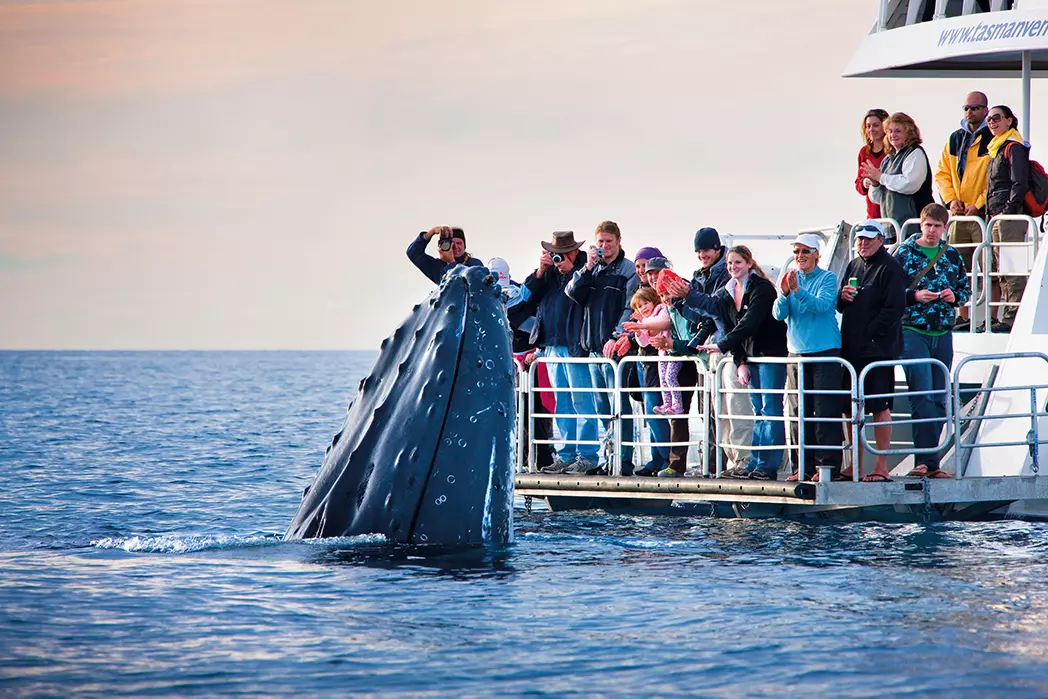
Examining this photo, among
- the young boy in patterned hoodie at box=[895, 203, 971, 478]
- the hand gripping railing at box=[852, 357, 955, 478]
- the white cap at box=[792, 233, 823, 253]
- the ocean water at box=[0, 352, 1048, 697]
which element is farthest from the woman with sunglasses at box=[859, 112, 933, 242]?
the ocean water at box=[0, 352, 1048, 697]

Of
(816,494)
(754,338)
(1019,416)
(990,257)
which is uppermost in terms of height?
(990,257)

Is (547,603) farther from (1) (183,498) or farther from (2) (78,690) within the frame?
(1) (183,498)

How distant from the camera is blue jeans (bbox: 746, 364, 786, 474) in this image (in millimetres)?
12086

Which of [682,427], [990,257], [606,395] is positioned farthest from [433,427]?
[990,257]

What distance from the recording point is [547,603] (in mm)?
8742

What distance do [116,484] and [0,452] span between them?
9317mm

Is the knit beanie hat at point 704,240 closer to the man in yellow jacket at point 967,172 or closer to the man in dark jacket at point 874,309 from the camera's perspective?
the man in dark jacket at point 874,309

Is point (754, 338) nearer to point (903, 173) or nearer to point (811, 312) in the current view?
point (811, 312)

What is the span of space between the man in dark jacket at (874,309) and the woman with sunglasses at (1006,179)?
8.94 feet

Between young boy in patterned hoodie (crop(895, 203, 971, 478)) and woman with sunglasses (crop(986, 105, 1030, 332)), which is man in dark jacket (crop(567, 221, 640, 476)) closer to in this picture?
young boy in patterned hoodie (crop(895, 203, 971, 478))

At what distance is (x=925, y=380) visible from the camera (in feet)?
39.2

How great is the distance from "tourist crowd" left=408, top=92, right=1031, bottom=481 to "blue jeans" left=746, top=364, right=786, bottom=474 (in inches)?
0.6

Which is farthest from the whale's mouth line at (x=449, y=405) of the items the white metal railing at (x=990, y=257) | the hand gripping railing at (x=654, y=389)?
the white metal railing at (x=990, y=257)

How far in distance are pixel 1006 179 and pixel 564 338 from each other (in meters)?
4.56
